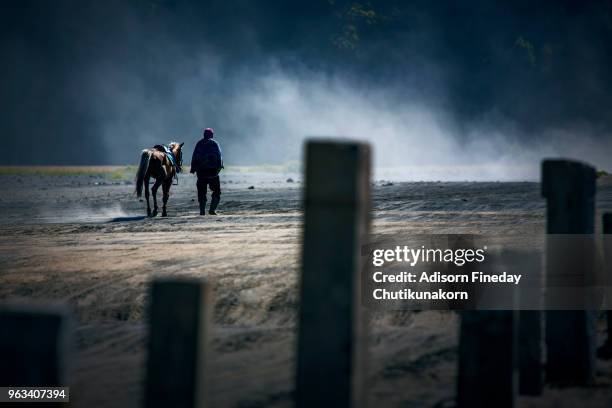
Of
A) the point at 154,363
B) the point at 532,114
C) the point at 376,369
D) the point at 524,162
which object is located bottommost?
the point at 376,369

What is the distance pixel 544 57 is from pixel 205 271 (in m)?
91.8

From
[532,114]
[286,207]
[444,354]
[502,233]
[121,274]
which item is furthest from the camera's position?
[532,114]

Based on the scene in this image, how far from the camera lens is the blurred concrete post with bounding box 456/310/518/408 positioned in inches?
163

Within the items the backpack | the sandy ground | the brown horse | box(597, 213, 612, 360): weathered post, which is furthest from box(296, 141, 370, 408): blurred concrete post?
the brown horse

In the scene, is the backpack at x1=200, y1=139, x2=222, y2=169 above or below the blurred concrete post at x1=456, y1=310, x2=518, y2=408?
above

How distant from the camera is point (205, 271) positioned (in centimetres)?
992

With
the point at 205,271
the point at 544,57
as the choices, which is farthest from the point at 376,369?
the point at 544,57

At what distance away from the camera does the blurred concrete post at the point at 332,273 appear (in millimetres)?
3160

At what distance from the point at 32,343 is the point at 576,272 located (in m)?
3.75

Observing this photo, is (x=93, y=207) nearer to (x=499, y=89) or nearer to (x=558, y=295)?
(x=558, y=295)

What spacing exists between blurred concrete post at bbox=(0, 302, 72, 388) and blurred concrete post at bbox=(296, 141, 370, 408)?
37.4 inches

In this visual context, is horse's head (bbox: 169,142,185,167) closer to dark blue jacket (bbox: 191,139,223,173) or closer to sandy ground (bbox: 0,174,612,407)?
sandy ground (bbox: 0,174,612,407)

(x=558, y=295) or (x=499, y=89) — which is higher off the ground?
(x=499, y=89)

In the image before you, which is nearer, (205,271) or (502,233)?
(205,271)
